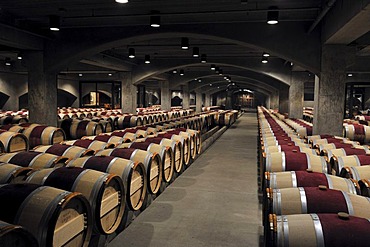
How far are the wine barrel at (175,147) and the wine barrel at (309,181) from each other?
9.80 feet

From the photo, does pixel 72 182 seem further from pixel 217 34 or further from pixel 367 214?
pixel 217 34

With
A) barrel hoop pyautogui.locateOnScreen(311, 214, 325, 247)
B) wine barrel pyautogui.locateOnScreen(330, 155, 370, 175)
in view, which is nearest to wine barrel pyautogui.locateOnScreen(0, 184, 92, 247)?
barrel hoop pyautogui.locateOnScreen(311, 214, 325, 247)

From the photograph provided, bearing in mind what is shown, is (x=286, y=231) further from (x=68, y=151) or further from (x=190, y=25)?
(x=190, y=25)

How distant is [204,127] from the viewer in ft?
65.1

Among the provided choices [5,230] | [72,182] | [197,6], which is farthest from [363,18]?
[5,230]

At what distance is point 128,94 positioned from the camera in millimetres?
18750

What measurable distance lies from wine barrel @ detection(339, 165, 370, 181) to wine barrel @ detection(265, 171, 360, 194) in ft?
1.27

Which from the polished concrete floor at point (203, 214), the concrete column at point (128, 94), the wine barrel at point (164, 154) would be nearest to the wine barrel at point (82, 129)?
the polished concrete floor at point (203, 214)

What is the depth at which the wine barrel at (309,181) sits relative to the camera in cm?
372

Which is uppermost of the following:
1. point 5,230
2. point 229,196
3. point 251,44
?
point 251,44

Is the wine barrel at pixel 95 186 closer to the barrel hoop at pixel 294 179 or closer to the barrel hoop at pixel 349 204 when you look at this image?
the barrel hoop at pixel 294 179

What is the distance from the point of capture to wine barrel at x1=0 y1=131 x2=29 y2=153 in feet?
22.9

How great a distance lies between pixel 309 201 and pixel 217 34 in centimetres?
743

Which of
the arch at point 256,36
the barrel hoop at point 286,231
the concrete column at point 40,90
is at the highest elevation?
the arch at point 256,36
